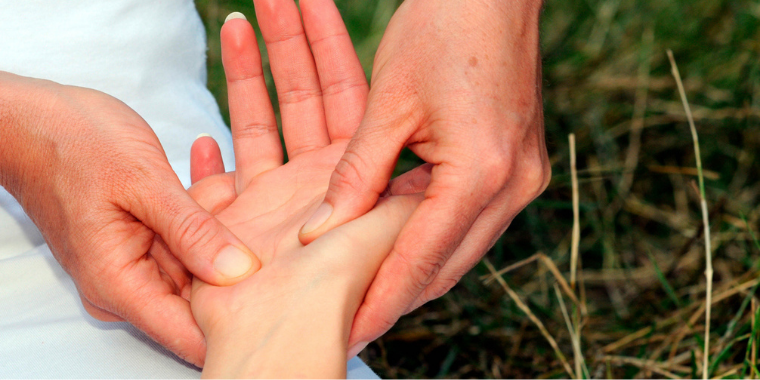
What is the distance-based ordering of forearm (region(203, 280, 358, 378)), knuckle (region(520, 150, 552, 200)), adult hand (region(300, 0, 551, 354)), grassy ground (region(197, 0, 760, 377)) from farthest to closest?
grassy ground (region(197, 0, 760, 377)) < knuckle (region(520, 150, 552, 200)) < adult hand (region(300, 0, 551, 354)) < forearm (region(203, 280, 358, 378))

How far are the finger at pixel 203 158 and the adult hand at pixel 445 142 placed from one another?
405 millimetres

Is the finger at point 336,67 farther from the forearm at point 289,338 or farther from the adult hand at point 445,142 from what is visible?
the forearm at point 289,338

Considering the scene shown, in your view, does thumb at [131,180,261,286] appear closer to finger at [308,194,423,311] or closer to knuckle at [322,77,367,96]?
finger at [308,194,423,311]

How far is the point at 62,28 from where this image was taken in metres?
1.36

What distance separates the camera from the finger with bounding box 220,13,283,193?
4.26ft

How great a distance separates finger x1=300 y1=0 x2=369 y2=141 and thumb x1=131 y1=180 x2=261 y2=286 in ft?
1.30

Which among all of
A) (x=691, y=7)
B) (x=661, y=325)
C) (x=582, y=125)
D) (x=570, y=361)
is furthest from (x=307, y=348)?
(x=691, y=7)

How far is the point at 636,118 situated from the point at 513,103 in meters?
1.25

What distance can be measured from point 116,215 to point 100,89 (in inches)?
18.7

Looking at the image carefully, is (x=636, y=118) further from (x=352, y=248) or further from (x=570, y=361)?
(x=352, y=248)

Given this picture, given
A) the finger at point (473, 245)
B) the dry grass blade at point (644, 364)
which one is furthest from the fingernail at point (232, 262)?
the dry grass blade at point (644, 364)

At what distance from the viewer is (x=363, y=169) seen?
1029 millimetres

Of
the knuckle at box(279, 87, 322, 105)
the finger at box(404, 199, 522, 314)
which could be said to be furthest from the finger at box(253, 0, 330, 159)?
the finger at box(404, 199, 522, 314)

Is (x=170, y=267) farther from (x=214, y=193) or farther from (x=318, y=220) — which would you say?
(x=318, y=220)
